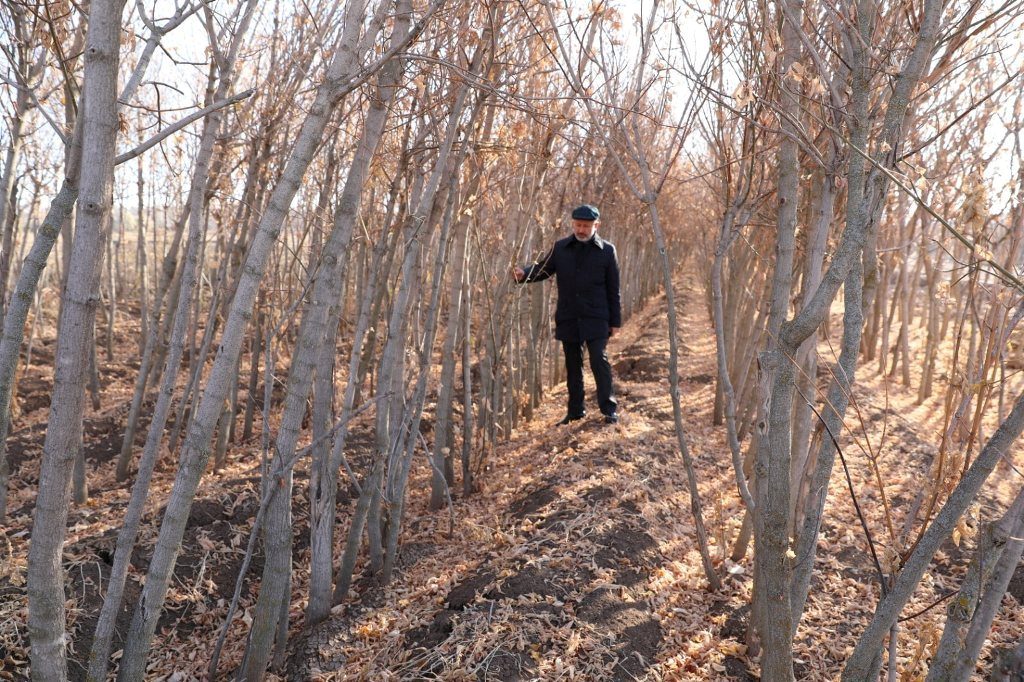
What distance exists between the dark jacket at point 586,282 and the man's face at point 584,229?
79mm

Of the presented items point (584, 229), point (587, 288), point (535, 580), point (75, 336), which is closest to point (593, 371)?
point (587, 288)

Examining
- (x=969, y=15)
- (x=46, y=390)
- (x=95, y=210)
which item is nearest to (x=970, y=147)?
(x=969, y=15)

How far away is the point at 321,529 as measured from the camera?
3.14 metres

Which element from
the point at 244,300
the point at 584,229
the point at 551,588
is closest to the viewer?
the point at 244,300

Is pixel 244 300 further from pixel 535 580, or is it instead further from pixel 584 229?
pixel 584 229

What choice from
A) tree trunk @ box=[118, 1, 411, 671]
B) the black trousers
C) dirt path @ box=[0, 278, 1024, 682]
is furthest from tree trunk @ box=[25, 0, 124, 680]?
the black trousers

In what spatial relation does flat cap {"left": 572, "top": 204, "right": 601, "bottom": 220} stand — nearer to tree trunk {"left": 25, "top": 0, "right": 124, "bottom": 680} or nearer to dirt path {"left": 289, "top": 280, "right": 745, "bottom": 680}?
dirt path {"left": 289, "top": 280, "right": 745, "bottom": 680}

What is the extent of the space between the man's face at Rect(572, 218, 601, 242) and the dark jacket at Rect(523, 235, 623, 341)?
0.08 m

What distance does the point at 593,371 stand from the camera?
18.6ft

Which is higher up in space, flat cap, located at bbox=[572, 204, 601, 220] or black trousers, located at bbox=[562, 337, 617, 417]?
flat cap, located at bbox=[572, 204, 601, 220]

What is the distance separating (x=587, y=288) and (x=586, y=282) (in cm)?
5

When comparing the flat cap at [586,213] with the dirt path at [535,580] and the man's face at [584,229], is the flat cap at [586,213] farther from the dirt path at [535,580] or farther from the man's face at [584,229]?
the dirt path at [535,580]

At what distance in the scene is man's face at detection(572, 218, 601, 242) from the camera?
518cm

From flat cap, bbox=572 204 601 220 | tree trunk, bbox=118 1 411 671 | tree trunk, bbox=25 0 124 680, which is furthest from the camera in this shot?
flat cap, bbox=572 204 601 220
